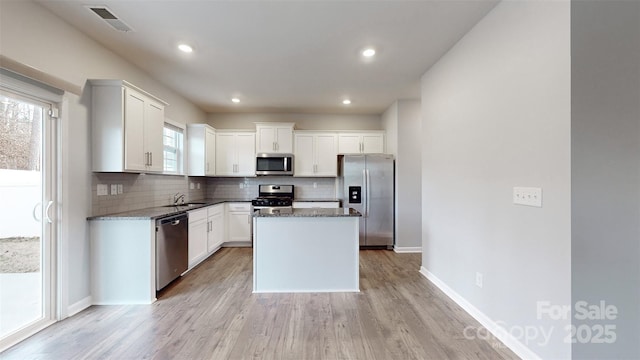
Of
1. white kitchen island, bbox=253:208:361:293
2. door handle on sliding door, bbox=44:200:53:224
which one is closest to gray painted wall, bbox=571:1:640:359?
white kitchen island, bbox=253:208:361:293

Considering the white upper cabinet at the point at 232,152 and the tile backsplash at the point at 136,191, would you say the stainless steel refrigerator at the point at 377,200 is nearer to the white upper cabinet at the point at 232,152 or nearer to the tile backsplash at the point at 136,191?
the white upper cabinet at the point at 232,152

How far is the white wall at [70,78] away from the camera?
212 cm

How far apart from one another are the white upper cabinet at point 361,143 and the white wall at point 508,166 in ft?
7.54

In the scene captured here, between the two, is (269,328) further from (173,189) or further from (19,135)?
(173,189)

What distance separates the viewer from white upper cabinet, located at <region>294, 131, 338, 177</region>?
5504 millimetres

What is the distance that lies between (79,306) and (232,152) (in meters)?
3.38

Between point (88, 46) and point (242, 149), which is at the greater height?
point (88, 46)

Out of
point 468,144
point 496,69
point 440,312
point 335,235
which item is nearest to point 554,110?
point 496,69

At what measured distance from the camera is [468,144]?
264 cm

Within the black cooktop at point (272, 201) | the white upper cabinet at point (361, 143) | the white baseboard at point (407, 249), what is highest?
the white upper cabinet at point (361, 143)

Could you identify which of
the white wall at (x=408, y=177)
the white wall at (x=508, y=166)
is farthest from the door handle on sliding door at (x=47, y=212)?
the white wall at (x=408, y=177)

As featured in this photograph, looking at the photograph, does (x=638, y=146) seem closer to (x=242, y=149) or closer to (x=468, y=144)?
(x=468, y=144)

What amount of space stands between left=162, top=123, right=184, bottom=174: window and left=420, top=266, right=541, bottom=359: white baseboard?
4.14m

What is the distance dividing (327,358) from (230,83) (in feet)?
12.0
